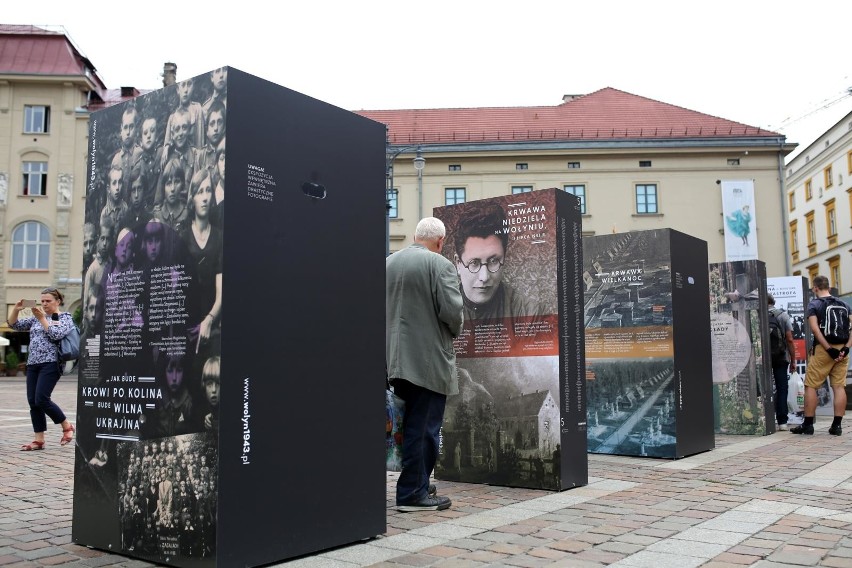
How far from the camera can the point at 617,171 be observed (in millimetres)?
43906

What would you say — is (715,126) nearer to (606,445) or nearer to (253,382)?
(606,445)

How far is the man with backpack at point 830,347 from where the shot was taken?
1049cm

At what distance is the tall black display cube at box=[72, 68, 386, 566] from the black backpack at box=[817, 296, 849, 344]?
7.86 metres

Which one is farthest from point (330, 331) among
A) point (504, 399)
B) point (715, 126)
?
point (715, 126)

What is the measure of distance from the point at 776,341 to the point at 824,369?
47.5 inches

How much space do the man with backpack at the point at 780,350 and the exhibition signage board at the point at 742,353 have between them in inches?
32.3

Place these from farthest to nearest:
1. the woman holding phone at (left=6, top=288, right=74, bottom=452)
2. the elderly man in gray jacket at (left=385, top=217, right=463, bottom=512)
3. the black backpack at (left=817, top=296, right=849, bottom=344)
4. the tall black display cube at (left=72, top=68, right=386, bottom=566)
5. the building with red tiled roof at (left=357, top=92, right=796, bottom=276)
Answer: the building with red tiled roof at (left=357, top=92, right=796, bottom=276)
the black backpack at (left=817, top=296, right=849, bottom=344)
the woman holding phone at (left=6, top=288, right=74, bottom=452)
the elderly man in gray jacket at (left=385, top=217, right=463, bottom=512)
the tall black display cube at (left=72, top=68, right=386, bottom=566)

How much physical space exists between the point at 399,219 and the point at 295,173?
39274 mm

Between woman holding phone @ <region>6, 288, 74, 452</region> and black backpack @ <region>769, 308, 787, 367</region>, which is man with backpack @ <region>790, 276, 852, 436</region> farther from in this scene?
woman holding phone @ <region>6, 288, 74, 452</region>

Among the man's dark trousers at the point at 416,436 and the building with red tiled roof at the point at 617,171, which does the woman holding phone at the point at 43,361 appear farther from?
the building with red tiled roof at the point at 617,171

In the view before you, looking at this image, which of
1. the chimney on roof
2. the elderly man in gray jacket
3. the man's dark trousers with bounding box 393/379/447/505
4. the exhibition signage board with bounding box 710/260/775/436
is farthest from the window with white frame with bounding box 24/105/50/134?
the man's dark trousers with bounding box 393/379/447/505

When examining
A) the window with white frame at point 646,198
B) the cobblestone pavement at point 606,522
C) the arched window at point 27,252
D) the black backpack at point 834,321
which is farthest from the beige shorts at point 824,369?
the arched window at point 27,252

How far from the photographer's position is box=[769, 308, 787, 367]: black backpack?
11852 millimetres

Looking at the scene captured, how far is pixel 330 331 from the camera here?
14.9 feet
